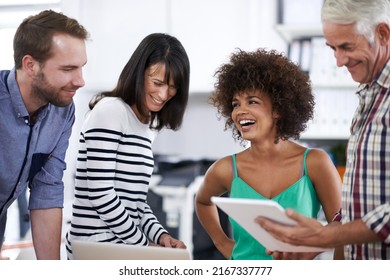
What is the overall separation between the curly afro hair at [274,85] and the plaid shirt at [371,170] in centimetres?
26

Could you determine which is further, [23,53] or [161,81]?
[161,81]

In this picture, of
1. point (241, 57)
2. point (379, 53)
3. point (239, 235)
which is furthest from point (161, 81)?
point (379, 53)

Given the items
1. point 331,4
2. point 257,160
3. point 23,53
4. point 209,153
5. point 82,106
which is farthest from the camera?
point 209,153

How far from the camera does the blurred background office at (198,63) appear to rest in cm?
308

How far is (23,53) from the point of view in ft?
4.54

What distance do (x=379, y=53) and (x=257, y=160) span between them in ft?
1.50

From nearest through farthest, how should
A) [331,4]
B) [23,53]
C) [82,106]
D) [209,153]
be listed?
[331,4], [23,53], [82,106], [209,153]

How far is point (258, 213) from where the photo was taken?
106 cm

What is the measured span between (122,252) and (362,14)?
73 centimetres

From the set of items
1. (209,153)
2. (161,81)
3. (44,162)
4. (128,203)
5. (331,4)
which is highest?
(331,4)

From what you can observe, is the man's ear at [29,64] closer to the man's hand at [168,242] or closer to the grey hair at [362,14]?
the man's hand at [168,242]

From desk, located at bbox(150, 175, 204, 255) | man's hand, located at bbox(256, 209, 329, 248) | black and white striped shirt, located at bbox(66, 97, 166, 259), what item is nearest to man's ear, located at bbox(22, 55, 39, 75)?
black and white striped shirt, located at bbox(66, 97, 166, 259)

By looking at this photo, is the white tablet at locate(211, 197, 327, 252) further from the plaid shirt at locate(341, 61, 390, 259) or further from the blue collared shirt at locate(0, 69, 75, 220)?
the blue collared shirt at locate(0, 69, 75, 220)
